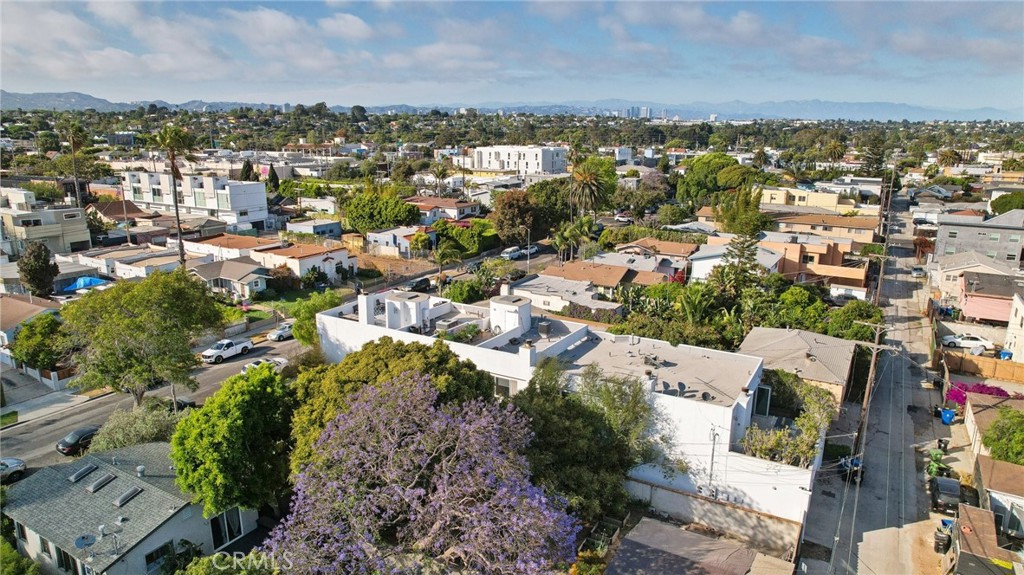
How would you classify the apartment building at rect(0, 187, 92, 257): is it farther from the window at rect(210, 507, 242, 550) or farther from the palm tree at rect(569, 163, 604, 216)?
the window at rect(210, 507, 242, 550)

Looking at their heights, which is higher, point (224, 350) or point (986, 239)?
point (986, 239)

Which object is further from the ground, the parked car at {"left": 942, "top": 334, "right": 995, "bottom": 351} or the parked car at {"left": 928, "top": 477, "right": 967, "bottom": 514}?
the parked car at {"left": 942, "top": 334, "right": 995, "bottom": 351}

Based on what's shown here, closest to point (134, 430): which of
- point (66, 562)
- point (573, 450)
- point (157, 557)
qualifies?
point (66, 562)

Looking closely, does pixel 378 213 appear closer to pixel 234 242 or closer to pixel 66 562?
pixel 234 242

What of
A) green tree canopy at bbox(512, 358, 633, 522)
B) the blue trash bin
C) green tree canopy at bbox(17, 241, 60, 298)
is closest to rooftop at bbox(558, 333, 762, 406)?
green tree canopy at bbox(512, 358, 633, 522)

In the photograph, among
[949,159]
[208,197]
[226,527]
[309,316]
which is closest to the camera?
[226,527]

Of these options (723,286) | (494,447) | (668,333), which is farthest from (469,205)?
(494,447)

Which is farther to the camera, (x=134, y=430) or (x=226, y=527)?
(x=134, y=430)
